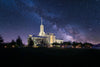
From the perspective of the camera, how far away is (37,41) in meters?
186

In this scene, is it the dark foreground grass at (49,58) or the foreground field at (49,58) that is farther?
the foreground field at (49,58)

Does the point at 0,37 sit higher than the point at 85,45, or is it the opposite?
the point at 0,37

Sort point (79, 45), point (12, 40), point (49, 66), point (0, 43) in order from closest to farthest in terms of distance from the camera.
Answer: point (49, 66), point (0, 43), point (12, 40), point (79, 45)

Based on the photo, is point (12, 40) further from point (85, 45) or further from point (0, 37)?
point (85, 45)

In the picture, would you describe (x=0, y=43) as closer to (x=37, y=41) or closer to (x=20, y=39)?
(x=20, y=39)

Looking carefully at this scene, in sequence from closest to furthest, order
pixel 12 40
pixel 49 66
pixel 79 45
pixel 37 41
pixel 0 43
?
pixel 49 66 → pixel 0 43 → pixel 12 40 → pixel 79 45 → pixel 37 41

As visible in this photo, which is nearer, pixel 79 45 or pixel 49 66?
pixel 49 66

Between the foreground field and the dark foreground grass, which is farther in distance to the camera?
the foreground field

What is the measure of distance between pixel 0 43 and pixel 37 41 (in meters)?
95.2

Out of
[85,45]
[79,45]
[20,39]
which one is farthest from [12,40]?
[85,45]

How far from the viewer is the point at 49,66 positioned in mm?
12148

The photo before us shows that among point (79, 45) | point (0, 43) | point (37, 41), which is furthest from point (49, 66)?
point (37, 41)

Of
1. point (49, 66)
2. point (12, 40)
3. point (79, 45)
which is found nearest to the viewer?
point (49, 66)

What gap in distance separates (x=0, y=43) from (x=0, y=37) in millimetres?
5653
